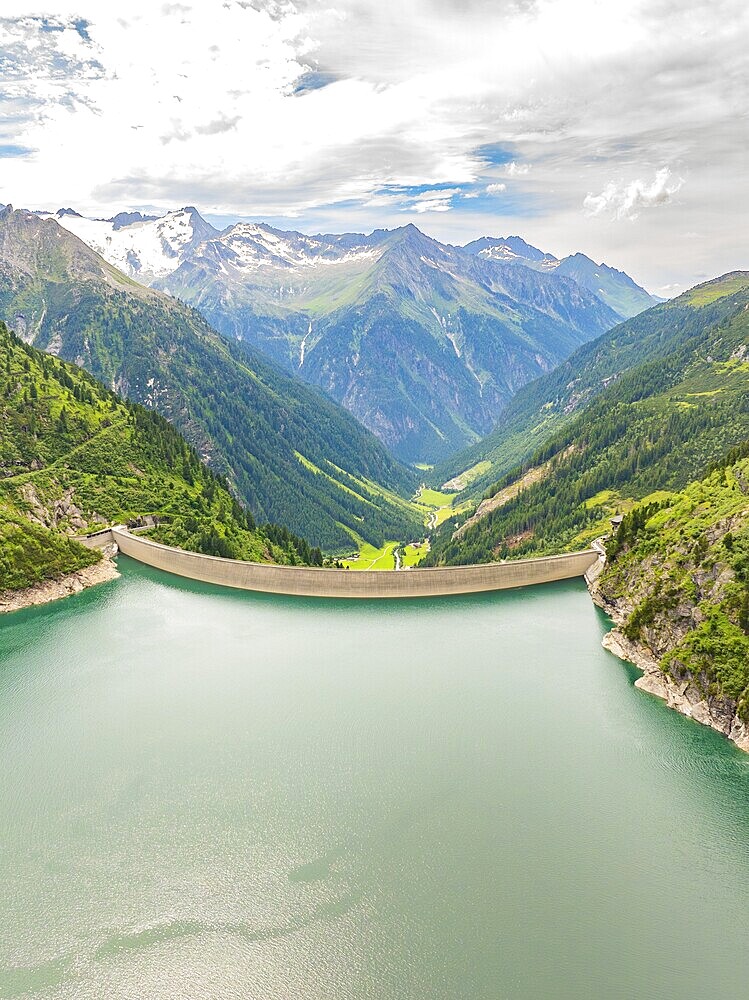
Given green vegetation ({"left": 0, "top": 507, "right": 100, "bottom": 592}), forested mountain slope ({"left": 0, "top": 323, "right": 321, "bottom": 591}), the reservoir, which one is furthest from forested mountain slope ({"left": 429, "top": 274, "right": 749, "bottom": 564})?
green vegetation ({"left": 0, "top": 507, "right": 100, "bottom": 592})

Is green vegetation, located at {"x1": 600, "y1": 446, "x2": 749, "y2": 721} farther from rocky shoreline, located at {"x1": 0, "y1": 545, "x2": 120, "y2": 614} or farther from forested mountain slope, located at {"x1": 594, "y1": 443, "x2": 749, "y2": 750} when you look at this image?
rocky shoreline, located at {"x1": 0, "y1": 545, "x2": 120, "y2": 614}

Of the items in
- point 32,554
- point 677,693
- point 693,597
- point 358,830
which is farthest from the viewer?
point 32,554

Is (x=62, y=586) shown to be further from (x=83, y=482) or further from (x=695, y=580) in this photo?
(x=695, y=580)

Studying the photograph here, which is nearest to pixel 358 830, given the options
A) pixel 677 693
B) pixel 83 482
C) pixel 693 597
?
pixel 677 693

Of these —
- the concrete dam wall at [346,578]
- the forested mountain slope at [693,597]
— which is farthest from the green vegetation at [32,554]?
the forested mountain slope at [693,597]

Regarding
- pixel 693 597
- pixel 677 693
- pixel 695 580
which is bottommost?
pixel 677 693

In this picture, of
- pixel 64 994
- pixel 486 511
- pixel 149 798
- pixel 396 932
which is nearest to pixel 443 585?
pixel 149 798

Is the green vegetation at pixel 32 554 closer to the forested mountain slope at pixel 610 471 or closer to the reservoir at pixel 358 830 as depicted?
the reservoir at pixel 358 830

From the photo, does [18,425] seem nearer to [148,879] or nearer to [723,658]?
[148,879]
